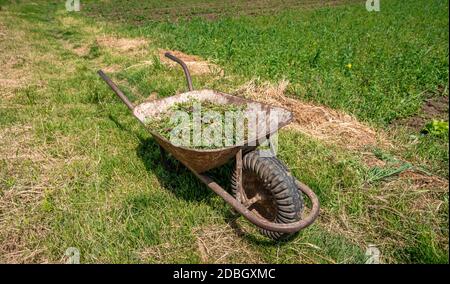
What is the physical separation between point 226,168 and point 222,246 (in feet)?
3.39

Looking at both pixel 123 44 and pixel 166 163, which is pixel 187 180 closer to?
pixel 166 163

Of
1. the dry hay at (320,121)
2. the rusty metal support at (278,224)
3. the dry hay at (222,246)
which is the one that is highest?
the dry hay at (320,121)

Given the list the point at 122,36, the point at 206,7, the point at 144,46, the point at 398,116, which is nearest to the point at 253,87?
the point at 398,116

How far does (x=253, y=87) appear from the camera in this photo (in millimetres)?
5066

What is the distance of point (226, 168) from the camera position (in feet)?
11.6

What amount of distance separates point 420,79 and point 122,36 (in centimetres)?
842

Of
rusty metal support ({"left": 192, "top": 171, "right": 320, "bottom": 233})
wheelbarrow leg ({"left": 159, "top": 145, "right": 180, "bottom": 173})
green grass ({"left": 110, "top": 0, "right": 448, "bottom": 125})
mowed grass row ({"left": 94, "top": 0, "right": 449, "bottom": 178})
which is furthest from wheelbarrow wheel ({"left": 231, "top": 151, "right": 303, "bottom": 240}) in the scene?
green grass ({"left": 110, "top": 0, "right": 448, "bottom": 125})

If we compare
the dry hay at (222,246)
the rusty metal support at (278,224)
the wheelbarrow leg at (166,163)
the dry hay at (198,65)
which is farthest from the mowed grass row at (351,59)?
the wheelbarrow leg at (166,163)

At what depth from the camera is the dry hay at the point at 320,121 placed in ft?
12.4

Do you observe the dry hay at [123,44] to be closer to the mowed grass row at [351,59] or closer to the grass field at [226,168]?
the mowed grass row at [351,59]

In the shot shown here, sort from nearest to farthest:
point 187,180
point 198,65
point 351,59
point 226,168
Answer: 1. point 187,180
2. point 226,168
3. point 351,59
4. point 198,65

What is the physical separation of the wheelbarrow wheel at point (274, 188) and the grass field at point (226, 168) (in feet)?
1.01

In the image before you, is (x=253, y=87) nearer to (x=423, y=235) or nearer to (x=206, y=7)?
(x=423, y=235)

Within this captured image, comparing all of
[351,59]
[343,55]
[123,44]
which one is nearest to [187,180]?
[351,59]
